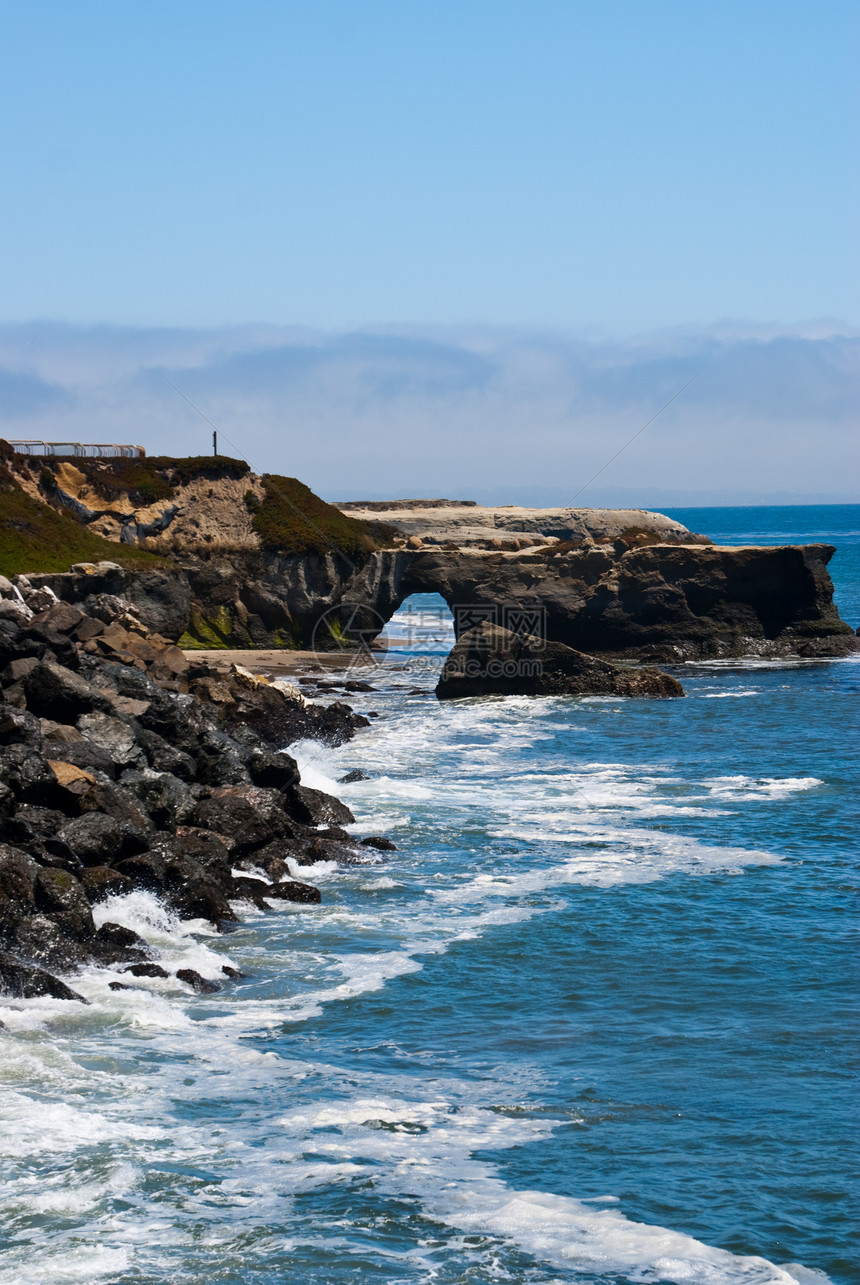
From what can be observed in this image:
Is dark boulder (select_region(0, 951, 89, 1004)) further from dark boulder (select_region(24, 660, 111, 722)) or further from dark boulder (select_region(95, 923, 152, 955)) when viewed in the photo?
dark boulder (select_region(24, 660, 111, 722))

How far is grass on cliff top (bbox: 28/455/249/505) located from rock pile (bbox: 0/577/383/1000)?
2863 cm

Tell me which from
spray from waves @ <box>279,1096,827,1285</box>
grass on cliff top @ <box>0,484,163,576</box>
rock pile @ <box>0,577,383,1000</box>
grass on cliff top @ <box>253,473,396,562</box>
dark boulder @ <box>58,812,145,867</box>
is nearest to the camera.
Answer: spray from waves @ <box>279,1096,827,1285</box>

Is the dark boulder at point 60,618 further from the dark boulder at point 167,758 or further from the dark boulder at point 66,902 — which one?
the dark boulder at point 66,902

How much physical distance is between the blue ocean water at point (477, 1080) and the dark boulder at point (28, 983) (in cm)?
27

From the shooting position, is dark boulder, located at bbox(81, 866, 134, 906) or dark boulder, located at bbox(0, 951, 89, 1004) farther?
dark boulder, located at bbox(81, 866, 134, 906)

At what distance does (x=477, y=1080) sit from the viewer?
14094mm

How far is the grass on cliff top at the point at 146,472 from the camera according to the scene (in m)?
61.5

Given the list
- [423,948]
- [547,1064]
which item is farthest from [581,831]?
[547,1064]

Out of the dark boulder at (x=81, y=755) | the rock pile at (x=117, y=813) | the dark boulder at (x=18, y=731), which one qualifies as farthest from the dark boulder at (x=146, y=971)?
the dark boulder at (x=18, y=731)

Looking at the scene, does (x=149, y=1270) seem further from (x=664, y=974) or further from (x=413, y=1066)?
(x=664, y=974)

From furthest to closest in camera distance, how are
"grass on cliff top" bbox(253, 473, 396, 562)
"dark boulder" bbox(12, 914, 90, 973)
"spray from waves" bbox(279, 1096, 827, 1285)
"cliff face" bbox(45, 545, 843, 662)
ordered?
"grass on cliff top" bbox(253, 473, 396, 562)
"cliff face" bbox(45, 545, 843, 662)
"dark boulder" bbox(12, 914, 90, 973)
"spray from waves" bbox(279, 1096, 827, 1285)

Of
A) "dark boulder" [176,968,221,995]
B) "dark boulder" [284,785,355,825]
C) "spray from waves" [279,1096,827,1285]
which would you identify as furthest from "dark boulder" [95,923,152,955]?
"dark boulder" [284,785,355,825]

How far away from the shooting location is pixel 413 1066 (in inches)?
571

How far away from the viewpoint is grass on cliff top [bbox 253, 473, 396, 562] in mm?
64062
